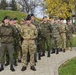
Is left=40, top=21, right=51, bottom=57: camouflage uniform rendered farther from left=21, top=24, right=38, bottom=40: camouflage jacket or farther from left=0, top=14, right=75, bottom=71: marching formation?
left=21, top=24, right=38, bottom=40: camouflage jacket

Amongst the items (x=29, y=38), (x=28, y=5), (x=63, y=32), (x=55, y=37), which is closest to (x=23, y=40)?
(x=29, y=38)

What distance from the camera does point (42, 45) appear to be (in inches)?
603

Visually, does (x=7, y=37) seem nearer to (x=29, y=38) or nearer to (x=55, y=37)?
(x=29, y=38)

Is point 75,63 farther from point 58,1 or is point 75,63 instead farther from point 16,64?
point 58,1

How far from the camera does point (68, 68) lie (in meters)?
12.7

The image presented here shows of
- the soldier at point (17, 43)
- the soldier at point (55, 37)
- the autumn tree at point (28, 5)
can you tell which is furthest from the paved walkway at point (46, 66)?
the autumn tree at point (28, 5)

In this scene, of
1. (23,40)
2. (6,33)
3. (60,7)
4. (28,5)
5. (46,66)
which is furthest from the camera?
(28,5)

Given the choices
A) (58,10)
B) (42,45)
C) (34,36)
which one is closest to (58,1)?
(58,10)

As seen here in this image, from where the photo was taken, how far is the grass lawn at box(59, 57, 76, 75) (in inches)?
463

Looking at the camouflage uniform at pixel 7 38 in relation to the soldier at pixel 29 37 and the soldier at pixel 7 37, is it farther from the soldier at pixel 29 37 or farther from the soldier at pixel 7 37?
the soldier at pixel 29 37

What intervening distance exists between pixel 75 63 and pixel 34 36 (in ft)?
9.59

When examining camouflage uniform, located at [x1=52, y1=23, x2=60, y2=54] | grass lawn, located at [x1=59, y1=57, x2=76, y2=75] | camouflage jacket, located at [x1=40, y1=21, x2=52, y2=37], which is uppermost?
camouflage jacket, located at [x1=40, y1=21, x2=52, y2=37]

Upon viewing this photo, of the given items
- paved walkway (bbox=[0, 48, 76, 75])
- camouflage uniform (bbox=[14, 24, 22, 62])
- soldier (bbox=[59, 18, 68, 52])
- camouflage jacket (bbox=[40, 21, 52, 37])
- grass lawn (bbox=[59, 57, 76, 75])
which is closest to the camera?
paved walkway (bbox=[0, 48, 76, 75])

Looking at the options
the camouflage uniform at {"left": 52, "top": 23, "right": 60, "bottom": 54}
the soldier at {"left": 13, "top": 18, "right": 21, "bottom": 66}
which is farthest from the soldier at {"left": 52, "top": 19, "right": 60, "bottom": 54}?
the soldier at {"left": 13, "top": 18, "right": 21, "bottom": 66}
